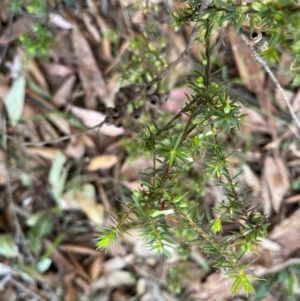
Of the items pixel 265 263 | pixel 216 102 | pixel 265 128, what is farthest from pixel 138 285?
pixel 216 102

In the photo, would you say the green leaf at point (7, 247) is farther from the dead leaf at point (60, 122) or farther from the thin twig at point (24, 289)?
the dead leaf at point (60, 122)

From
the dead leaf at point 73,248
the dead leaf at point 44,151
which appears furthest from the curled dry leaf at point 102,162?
the dead leaf at point 73,248

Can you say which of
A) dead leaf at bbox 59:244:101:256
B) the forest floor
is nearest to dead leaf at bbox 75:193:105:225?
the forest floor

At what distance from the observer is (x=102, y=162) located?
145 centimetres

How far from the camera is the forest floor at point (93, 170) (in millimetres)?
1373

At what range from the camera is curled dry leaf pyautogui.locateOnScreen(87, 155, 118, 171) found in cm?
145

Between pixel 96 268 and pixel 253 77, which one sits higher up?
pixel 253 77

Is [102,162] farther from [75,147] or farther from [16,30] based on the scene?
[16,30]

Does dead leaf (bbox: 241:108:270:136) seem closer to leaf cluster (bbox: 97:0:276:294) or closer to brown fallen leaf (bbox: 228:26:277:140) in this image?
brown fallen leaf (bbox: 228:26:277:140)

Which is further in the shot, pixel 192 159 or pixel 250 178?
pixel 250 178

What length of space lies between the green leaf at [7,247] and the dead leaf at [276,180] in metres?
0.86

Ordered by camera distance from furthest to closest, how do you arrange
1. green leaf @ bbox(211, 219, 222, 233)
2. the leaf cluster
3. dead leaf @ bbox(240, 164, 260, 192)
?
dead leaf @ bbox(240, 164, 260, 192), green leaf @ bbox(211, 219, 222, 233), the leaf cluster

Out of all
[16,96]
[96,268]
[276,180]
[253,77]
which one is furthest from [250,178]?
[16,96]

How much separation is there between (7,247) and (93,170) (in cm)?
37
